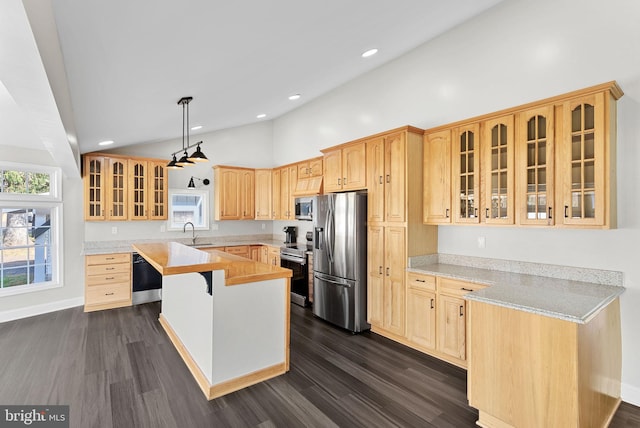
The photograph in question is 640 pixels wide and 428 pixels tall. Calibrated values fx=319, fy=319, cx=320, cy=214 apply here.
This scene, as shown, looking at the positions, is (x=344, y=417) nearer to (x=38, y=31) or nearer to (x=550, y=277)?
(x=550, y=277)

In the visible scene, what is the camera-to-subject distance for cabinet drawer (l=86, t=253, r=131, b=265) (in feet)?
15.6

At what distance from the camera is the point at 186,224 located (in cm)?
613

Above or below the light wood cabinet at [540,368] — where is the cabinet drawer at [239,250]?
above

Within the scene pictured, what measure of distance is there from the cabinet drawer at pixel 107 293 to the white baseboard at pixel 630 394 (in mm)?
6010

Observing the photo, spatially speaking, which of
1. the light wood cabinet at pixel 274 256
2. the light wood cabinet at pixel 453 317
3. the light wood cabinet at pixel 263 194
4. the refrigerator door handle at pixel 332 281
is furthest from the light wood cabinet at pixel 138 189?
the light wood cabinet at pixel 453 317

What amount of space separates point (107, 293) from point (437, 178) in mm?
5021

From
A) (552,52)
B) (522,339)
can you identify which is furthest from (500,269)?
(552,52)

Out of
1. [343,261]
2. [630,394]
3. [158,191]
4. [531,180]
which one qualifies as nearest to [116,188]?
[158,191]

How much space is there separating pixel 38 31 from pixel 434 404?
3.28m

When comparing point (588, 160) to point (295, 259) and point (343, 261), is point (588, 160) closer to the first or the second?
point (343, 261)

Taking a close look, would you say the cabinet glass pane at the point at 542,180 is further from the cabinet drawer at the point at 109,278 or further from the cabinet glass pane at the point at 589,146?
the cabinet drawer at the point at 109,278

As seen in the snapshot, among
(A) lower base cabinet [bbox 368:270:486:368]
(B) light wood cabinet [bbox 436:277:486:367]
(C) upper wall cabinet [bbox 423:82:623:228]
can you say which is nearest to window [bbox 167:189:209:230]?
(A) lower base cabinet [bbox 368:270:486:368]

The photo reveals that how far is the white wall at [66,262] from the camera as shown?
183 inches

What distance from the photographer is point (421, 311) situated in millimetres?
3439
